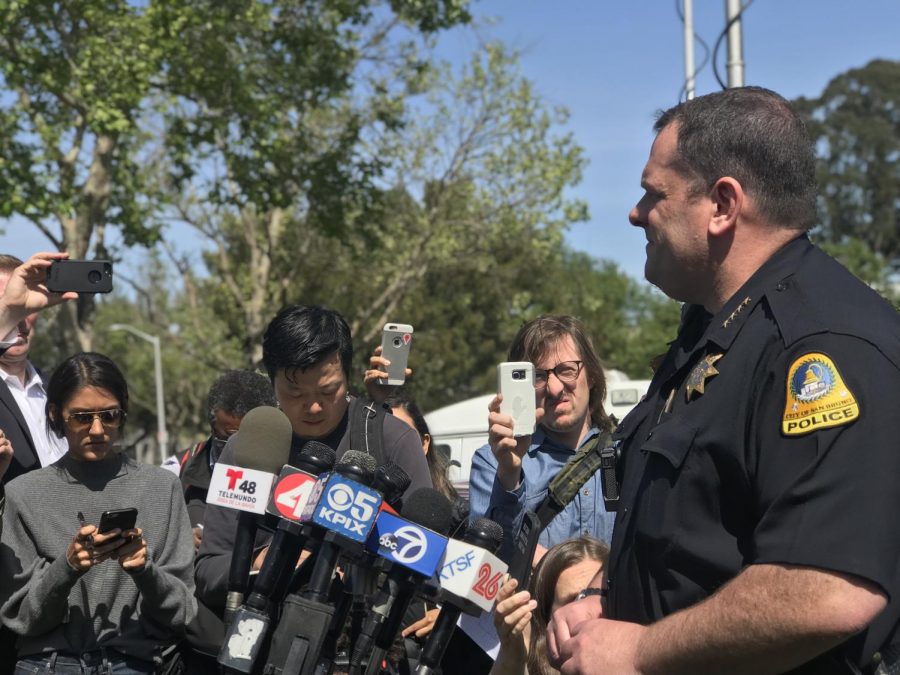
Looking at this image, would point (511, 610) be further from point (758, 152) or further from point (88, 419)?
point (88, 419)

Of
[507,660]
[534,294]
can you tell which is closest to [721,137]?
[507,660]

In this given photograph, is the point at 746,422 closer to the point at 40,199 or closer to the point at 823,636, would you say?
the point at 823,636

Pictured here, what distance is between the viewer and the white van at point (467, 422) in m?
8.34

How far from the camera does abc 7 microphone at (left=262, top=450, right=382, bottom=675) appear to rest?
8.66 feet

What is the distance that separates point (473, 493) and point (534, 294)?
28.1 m

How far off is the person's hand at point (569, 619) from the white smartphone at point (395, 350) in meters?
2.33

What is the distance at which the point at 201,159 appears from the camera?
17.3 metres

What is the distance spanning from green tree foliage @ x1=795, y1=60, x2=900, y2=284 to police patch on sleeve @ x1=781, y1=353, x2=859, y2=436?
59222 millimetres

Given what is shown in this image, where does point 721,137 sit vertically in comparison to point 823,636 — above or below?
above

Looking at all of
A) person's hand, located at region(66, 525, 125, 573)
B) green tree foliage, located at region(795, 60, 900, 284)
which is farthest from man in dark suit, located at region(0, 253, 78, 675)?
green tree foliage, located at region(795, 60, 900, 284)

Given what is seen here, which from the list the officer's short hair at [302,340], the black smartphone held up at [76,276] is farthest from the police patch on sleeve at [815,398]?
the black smartphone held up at [76,276]

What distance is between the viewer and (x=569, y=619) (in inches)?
102

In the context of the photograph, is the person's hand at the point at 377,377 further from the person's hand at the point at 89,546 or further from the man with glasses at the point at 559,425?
the person's hand at the point at 89,546

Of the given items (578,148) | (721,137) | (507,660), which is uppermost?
(578,148)
